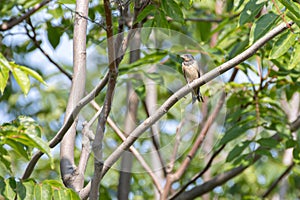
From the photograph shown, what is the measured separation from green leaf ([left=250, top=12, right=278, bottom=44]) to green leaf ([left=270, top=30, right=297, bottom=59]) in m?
0.11

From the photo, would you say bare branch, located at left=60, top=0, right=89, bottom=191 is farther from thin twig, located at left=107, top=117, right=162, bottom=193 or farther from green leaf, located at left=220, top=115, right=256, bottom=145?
green leaf, located at left=220, top=115, right=256, bottom=145

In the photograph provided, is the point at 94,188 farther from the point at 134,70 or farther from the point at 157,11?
the point at 134,70

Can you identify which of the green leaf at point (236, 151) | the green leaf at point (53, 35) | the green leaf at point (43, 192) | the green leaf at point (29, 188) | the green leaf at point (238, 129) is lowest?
the green leaf at point (236, 151)

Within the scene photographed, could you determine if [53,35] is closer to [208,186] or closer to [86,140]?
[208,186]

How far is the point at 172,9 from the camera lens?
A: 328 cm

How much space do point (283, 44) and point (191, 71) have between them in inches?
20.5

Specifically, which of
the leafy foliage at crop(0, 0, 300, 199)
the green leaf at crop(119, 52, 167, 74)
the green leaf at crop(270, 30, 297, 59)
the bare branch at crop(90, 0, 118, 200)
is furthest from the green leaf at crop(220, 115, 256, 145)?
the bare branch at crop(90, 0, 118, 200)

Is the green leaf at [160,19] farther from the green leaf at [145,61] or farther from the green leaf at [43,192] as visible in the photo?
the green leaf at [43,192]

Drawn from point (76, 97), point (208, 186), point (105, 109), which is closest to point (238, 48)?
point (208, 186)

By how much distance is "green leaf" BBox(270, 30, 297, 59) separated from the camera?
3.27 metres

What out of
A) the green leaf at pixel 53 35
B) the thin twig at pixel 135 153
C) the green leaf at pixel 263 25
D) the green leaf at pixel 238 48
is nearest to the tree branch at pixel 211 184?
the thin twig at pixel 135 153

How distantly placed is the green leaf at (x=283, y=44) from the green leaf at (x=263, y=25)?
0.37 feet

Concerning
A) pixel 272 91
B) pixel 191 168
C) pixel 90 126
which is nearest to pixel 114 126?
pixel 90 126

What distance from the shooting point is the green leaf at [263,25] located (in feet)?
10.5
